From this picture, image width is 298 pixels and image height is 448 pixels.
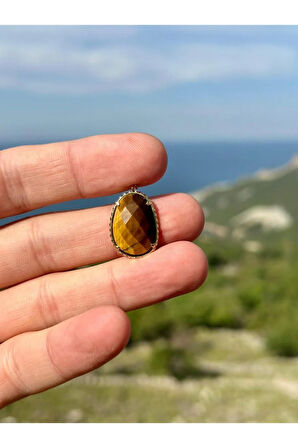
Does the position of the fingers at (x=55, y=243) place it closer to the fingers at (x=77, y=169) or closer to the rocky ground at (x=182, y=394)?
the fingers at (x=77, y=169)

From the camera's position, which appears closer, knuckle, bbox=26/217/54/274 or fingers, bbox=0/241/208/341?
fingers, bbox=0/241/208/341

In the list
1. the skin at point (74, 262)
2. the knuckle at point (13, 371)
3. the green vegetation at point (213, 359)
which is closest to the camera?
the skin at point (74, 262)

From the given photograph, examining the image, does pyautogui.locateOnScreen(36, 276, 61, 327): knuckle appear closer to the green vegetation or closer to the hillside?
the green vegetation

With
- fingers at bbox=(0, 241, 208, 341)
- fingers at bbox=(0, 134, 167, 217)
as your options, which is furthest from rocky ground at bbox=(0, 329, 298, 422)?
fingers at bbox=(0, 134, 167, 217)

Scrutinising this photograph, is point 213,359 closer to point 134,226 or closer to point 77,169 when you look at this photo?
point 134,226

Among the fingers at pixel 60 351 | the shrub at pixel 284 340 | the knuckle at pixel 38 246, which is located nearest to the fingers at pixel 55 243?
the knuckle at pixel 38 246
